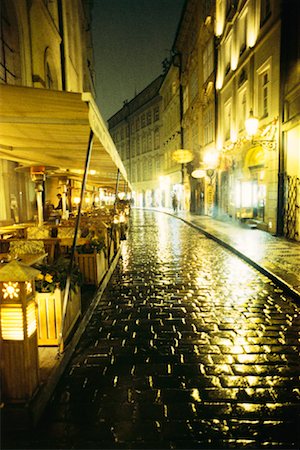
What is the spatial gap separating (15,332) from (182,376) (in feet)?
6.67

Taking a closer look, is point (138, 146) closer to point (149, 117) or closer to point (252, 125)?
point (149, 117)

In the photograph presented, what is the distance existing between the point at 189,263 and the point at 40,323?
6.51 metres

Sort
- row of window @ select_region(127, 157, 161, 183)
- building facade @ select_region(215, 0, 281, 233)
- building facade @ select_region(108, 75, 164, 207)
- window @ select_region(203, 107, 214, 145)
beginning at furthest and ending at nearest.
A: row of window @ select_region(127, 157, 161, 183)
building facade @ select_region(108, 75, 164, 207)
window @ select_region(203, 107, 214, 145)
building facade @ select_region(215, 0, 281, 233)

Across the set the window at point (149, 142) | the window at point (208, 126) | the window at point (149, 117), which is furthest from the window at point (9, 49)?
the window at point (149, 142)

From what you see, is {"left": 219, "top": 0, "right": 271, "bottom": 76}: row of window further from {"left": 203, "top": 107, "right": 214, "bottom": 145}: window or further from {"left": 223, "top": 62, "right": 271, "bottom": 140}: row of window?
{"left": 203, "top": 107, "right": 214, "bottom": 145}: window

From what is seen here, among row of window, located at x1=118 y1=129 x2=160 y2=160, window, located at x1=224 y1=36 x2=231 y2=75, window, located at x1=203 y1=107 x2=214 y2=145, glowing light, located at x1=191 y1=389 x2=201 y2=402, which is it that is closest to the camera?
glowing light, located at x1=191 y1=389 x2=201 y2=402

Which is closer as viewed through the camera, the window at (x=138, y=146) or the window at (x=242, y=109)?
the window at (x=242, y=109)

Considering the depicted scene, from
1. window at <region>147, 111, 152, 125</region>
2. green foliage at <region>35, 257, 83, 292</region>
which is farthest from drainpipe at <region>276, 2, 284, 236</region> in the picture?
window at <region>147, 111, 152, 125</region>

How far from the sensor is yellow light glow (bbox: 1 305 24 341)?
3047mm

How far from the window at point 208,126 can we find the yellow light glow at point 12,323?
26149 millimetres

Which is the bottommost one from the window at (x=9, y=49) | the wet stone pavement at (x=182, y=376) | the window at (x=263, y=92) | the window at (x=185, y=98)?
the wet stone pavement at (x=182, y=376)

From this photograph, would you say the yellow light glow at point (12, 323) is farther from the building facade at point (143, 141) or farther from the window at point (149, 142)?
the window at point (149, 142)

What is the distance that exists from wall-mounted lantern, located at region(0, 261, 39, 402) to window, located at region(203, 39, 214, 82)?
88.7 feet

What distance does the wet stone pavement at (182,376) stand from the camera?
2959mm
